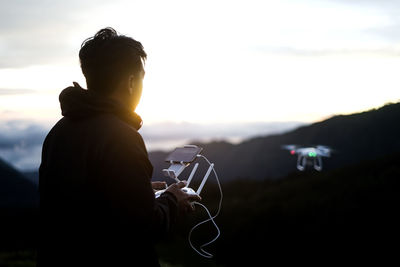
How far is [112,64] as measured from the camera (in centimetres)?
263

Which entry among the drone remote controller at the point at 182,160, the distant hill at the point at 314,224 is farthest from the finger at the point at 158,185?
the distant hill at the point at 314,224

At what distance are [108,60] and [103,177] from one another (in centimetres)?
65

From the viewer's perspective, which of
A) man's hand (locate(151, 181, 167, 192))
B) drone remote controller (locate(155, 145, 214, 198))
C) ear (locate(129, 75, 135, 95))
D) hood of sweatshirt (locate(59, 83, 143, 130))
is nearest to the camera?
hood of sweatshirt (locate(59, 83, 143, 130))

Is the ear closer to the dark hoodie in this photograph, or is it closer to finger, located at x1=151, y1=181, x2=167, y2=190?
the dark hoodie

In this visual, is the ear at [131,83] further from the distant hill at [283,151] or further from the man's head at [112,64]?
the distant hill at [283,151]

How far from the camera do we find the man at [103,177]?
238cm

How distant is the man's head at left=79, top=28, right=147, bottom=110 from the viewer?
2.63 m

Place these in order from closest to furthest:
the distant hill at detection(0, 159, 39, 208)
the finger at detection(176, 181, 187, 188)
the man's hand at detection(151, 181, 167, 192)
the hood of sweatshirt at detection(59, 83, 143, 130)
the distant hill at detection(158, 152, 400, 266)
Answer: the hood of sweatshirt at detection(59, 83, 143, 130)
the finger at detection(176, 181, 187, 188)
the man's hand at detection(151, 181, 167, 192)
the distant hill at detection(158, 152, 400, 266)
the distant hill at detection(0, 159, 39, 208)

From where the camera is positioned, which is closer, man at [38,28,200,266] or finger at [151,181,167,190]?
man at [38,28,200,266]

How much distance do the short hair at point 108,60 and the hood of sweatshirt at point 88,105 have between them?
0.30 feet

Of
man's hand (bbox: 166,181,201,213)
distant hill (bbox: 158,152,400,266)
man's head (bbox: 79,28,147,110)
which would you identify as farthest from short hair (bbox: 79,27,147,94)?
distant hill (bbox: 158,152,400,266)

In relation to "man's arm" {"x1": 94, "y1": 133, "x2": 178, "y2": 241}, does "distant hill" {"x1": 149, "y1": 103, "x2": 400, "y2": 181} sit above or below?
below

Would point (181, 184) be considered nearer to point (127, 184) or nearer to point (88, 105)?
point (127, 184)

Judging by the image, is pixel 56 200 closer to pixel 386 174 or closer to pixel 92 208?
pixel 92 208
